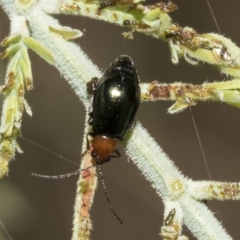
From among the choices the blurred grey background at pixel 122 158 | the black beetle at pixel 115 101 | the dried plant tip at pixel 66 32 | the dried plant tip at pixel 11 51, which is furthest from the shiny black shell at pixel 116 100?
the blurred grey background at pixel 122 158

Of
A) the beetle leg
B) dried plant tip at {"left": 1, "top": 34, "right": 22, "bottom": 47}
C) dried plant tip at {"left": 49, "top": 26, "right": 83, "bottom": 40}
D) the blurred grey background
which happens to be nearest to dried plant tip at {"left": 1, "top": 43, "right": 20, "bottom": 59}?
dried plant tip at {"left": 1, "top": 34, "right": 22, "bottom": 47}

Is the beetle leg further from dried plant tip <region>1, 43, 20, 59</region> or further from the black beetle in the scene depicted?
dried plant tip <region>1, 43, 20, 59</region>

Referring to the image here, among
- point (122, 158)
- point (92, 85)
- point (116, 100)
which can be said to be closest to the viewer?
point (92, 85)

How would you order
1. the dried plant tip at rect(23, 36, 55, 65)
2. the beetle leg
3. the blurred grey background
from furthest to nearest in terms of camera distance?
the blurred grey background
the beetle leg
the dried plant tip at rect(23, 36, 55, 65)

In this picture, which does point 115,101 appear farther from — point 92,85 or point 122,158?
point 122,158

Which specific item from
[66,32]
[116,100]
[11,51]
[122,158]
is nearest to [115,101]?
[116,100]

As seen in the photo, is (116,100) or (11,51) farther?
(116,100)

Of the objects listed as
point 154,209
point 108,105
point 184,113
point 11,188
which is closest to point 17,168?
point 11,188

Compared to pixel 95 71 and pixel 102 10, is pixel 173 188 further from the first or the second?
pixel 102 10

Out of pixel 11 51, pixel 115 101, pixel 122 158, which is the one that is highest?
pixel 11 51
